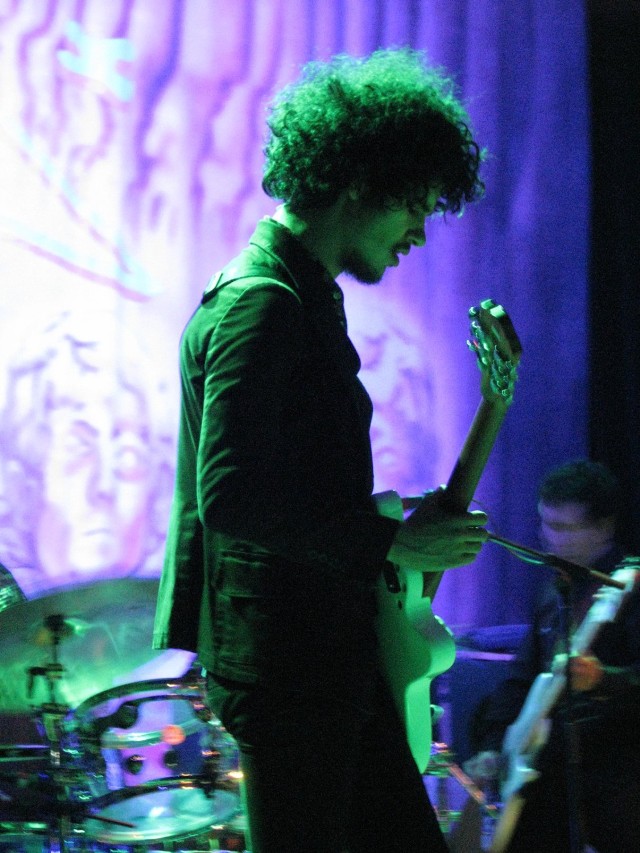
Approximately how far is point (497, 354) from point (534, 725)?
1242 millimetres

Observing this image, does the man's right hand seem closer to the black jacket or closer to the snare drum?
the black jacket

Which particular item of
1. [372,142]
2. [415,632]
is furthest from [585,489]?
[372,142]

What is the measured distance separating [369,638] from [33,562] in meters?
2.10

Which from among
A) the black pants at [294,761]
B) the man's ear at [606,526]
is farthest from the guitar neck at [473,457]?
the man's ear at [606,526]

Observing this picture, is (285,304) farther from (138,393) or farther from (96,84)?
(96,84)

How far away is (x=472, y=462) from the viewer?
1645 millimetres

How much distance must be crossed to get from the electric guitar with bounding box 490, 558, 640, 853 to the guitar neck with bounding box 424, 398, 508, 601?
940mm

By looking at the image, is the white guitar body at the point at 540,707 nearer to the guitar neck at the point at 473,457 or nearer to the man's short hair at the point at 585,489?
the man's short hair at the point at 585,489

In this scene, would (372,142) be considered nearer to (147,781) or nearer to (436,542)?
(436,542)

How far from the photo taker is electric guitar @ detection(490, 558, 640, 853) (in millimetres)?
2543

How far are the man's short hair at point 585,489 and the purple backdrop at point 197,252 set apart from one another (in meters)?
0.66

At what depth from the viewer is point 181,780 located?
2.62 metres

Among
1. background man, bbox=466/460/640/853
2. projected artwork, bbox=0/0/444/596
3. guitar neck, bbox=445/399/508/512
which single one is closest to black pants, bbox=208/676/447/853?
guitar neck, bbox=445/399/508/512

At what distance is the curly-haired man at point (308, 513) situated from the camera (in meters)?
1.22
